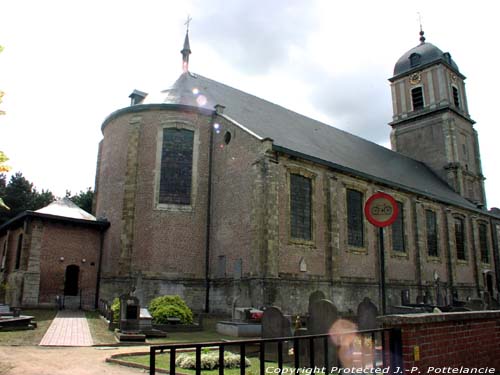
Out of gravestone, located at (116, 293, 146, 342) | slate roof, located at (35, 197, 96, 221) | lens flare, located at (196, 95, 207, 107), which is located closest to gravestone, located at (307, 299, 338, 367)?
gravestone, located at (116, 293, 146, 342)

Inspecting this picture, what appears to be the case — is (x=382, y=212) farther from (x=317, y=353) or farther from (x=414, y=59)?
(x=414, y=59)

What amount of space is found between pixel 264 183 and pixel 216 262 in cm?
450

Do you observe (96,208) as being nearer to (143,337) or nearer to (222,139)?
(222,139)

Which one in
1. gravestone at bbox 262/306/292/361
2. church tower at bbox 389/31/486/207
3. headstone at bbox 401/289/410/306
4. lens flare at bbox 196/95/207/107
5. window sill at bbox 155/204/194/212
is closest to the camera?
gravestone at bbox 262/306/292/361

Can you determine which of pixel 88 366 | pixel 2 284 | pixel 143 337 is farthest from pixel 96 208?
pixel 88 366

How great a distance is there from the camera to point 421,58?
36281mm

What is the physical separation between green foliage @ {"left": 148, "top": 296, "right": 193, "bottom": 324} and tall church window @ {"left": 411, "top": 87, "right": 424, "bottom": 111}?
29.0 metres

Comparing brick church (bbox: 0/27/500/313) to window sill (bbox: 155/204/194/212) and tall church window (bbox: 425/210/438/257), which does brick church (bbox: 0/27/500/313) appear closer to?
window sill (bbox: 155/204/194/212)

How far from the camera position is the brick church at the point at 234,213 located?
18.0 meters

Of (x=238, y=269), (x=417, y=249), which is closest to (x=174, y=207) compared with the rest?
(x=238, y=269)

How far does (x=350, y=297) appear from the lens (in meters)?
20.4

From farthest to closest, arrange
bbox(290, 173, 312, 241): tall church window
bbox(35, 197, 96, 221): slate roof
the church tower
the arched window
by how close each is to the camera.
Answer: the arched window
the church tower
bbox(35, 197, 96, 221): slate roof
bbox(290, 173, 312, 241): tall church window

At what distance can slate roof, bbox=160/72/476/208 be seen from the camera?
21.4 meters

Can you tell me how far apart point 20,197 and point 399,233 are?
3023cm
